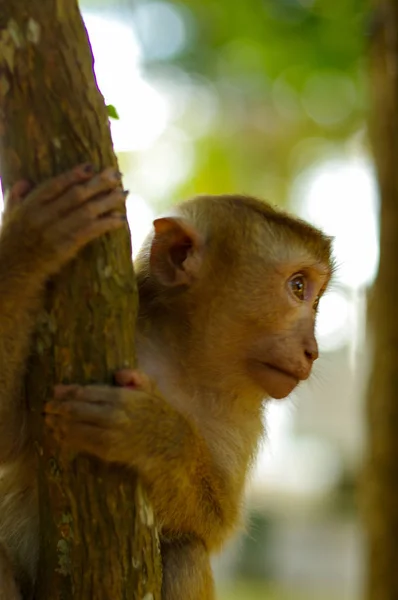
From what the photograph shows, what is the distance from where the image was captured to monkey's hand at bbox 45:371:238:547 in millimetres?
3398

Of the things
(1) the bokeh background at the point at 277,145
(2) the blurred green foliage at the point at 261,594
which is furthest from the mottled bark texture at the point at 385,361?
(2) the blurred green foliage at the point at 261,594

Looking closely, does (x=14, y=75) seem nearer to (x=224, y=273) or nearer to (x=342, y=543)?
(x=224, y=273)

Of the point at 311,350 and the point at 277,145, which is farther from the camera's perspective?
the point at 277,145

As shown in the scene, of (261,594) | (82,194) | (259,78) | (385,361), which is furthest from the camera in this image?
(261,594)

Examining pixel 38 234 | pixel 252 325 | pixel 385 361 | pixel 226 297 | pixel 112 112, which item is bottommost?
pixel 385 361

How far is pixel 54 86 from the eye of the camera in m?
3.27

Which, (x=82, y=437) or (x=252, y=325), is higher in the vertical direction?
(x=252, y=325)

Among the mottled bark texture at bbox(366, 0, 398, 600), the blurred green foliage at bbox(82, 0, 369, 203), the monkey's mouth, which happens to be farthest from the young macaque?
the blurred green foliage at bbox(82, 0, 369, 203)

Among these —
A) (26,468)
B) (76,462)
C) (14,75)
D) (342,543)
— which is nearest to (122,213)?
(14,75)

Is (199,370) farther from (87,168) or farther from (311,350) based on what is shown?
(87,168)

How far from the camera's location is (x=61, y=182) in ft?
Result: 10.9

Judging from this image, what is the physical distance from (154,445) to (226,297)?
3.23ft

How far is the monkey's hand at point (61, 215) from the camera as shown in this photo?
332 centimetres

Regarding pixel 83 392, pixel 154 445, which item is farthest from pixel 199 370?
pixel 83 392
